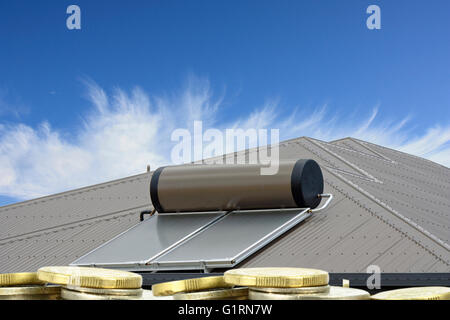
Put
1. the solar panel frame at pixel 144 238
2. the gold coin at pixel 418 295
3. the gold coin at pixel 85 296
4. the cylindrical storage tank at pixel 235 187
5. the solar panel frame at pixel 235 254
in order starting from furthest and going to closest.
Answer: the cylindrical storage tank at pixel 235 187, the solar panel frame at pixel 144 238, the solar panel frame at pixel 235 254, the gold coin at pixel 85 296, the gold coin at pixel 418 295

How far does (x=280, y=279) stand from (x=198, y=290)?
3.55ft

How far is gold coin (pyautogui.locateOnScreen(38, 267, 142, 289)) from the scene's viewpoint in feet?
19.9

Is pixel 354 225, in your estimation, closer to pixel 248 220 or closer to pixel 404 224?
pixel 404 224

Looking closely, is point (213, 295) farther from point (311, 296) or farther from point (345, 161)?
point (345, 161)

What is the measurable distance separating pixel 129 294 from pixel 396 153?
25.9 m

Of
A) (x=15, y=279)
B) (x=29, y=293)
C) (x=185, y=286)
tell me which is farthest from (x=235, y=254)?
(x=29, y=293)

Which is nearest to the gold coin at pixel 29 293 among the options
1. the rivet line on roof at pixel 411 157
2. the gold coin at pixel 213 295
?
the gold coin at pixel 213 295

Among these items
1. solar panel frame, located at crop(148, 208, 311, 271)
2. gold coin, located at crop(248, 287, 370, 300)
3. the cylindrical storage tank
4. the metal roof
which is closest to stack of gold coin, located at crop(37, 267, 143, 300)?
gold coin, located at crop(248, 287, 370, 300)

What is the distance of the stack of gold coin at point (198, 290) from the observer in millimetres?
6223

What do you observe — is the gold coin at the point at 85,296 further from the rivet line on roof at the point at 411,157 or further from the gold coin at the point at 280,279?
the rivet line on roof at the point at 411,157

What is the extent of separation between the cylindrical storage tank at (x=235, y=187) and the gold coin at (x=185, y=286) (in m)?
8.82

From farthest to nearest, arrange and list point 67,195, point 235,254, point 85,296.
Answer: point 67,195
point 235,254
point 85,296

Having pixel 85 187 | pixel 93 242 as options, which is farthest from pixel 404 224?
pixel 85 187

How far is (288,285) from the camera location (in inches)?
229
